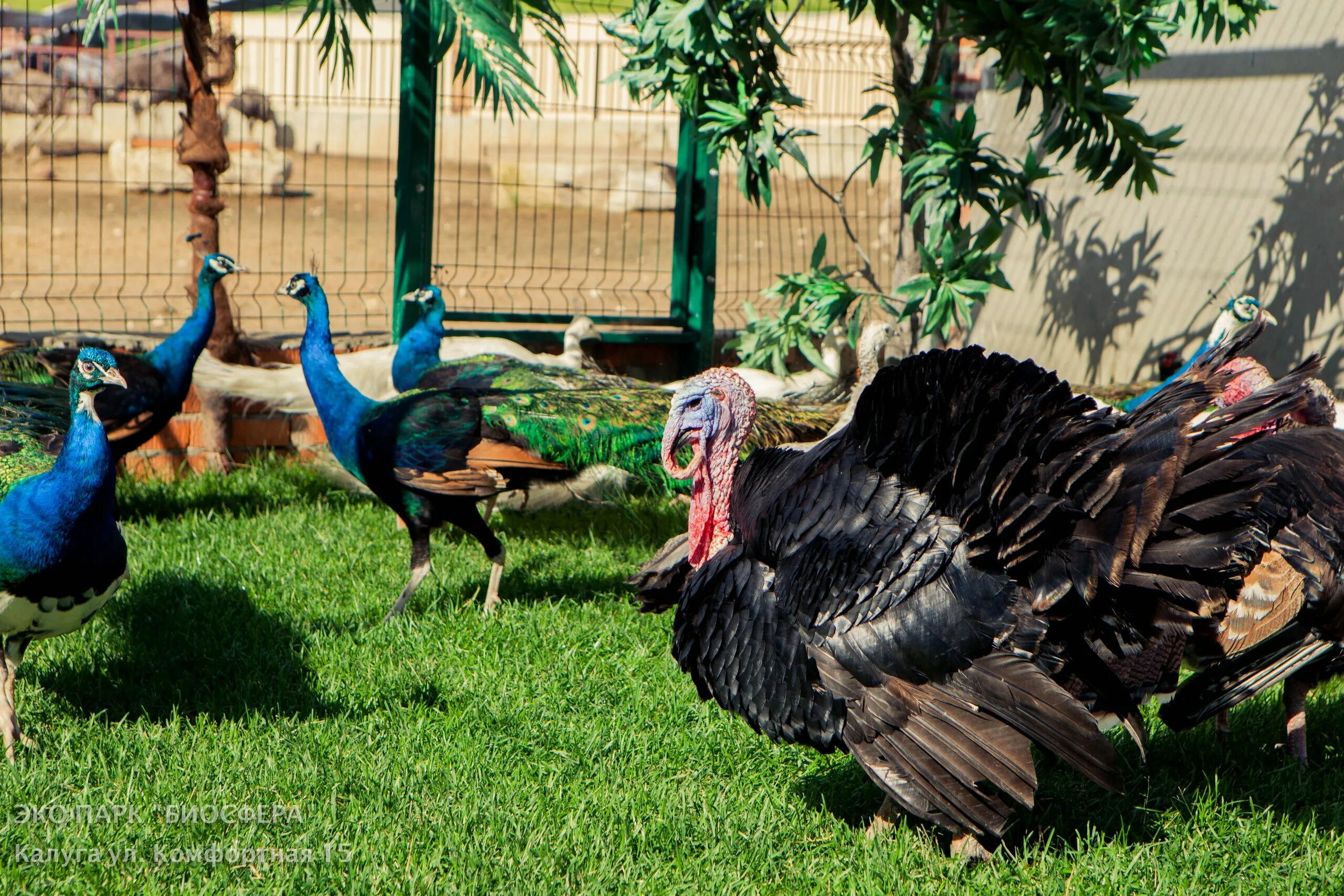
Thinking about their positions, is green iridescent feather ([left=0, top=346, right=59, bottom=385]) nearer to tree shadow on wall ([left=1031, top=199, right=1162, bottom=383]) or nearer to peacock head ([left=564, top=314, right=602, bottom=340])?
peacock head ([left=564, top=314, right=602, bottom=340])

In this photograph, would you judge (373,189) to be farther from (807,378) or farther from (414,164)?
(807,378)

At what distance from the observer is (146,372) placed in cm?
578

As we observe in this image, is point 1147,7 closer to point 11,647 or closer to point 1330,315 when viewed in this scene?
point 1330,315

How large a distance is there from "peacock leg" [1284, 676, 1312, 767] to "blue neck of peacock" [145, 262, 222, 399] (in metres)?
4.86

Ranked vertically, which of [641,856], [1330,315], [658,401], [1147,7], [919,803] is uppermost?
[1147,7]

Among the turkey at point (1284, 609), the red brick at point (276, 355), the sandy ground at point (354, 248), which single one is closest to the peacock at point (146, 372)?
the red brick at point (276, 355)

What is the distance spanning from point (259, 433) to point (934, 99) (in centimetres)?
403

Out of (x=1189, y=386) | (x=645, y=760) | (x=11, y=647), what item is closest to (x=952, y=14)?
(x=1189, y=386)

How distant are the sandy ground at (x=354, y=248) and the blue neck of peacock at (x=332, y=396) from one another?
1.92m

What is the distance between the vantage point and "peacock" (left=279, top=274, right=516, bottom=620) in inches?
196

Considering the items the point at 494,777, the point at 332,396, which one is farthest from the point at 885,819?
the point at 332,396

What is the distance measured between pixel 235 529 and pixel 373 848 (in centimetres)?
303

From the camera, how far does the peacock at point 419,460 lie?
16.4ft

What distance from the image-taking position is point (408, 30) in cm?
667
